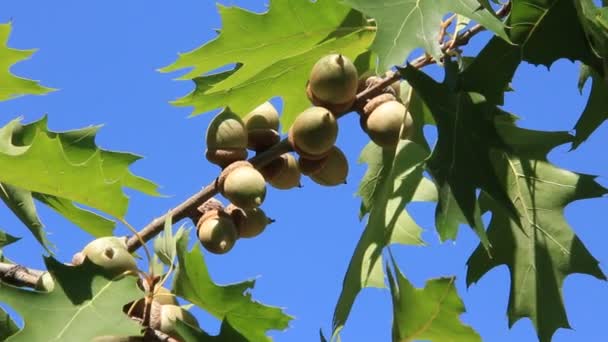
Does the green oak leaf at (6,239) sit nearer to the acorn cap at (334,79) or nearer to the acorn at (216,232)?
the acorn at (216,232)

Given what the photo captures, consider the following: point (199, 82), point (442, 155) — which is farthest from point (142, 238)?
point (442, 155)

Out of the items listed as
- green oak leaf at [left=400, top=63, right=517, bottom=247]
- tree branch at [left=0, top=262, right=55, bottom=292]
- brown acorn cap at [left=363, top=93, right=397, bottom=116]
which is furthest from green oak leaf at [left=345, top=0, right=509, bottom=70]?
tree branch at [left=0, top=262, right=55, bottom=292]

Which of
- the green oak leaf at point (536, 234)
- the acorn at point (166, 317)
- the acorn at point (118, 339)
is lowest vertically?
the green oak leaf at point (536, 234)

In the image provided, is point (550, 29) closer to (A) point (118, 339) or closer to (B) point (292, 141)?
(B) point (292, 141)

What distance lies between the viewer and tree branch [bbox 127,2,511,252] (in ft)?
8.49

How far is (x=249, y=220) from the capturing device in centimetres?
275

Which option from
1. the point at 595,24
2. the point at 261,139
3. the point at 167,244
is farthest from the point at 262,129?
the point at 595,24

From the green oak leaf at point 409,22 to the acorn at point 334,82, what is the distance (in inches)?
12.2

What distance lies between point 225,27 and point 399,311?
2.91 feet

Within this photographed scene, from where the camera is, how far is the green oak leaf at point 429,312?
7.46 feet

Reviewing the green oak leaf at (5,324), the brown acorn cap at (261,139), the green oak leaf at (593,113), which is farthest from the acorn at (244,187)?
the green oak leaf at (593,113)

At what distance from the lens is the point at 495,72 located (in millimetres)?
2465

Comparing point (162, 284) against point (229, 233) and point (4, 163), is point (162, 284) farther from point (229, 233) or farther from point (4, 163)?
point (4, 163)

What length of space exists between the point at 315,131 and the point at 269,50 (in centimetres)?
29
